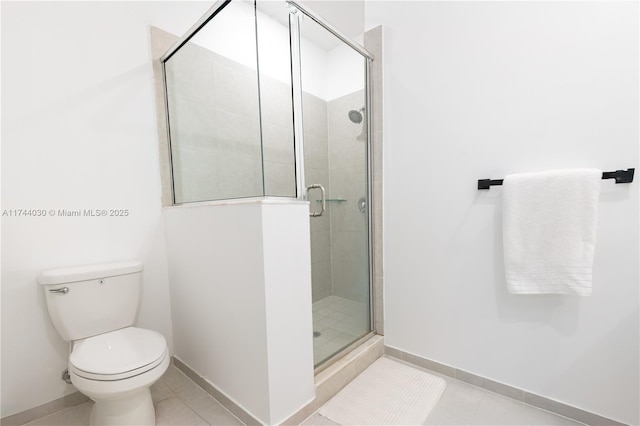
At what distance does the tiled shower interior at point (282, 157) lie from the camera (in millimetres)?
1338

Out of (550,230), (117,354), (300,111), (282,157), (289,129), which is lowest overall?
(117,354)

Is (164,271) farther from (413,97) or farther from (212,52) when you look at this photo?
(413,97)

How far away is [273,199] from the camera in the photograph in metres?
1.19

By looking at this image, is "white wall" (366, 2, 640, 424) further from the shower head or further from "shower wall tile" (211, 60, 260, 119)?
"shower wall tile" (211, 60, 260, 119)

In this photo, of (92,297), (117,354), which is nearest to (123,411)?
(117,354)

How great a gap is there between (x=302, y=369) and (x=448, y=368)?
3.18ft

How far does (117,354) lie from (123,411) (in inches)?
9.6

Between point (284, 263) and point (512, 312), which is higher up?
point (284, 263)

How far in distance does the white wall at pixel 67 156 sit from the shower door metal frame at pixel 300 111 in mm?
949

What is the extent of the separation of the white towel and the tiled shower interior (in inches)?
34.5

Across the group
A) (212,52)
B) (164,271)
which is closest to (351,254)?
(164,271)

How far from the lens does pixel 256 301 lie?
3.80 feet

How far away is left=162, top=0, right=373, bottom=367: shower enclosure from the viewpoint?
1324 millimetres

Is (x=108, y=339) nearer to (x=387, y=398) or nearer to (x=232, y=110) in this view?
(x=232, y=110)
